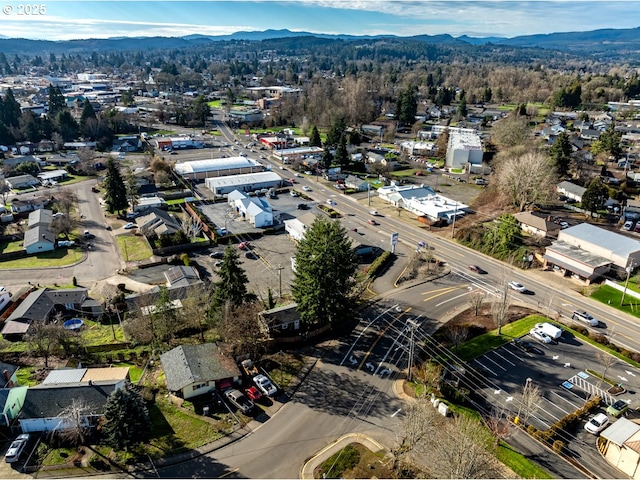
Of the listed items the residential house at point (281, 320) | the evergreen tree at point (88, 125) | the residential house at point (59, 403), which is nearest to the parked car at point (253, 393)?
the residential house at point (281, 320)

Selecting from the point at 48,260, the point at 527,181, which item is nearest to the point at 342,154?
the point at 527,181

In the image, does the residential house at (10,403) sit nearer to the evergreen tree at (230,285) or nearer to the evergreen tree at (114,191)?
the evergreen tree at (230,285)

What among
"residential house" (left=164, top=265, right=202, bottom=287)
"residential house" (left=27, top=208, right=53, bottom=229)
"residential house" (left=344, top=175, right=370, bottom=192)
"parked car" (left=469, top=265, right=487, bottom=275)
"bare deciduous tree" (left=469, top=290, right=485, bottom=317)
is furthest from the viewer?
"residential house" (left=344, top=175, right=370, bottom=192)

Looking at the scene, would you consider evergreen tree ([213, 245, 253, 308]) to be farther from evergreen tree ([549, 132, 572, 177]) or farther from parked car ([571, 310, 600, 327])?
evergreen tree ([549, 132, 572, 177])

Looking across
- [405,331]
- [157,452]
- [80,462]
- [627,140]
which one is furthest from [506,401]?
[627,140]

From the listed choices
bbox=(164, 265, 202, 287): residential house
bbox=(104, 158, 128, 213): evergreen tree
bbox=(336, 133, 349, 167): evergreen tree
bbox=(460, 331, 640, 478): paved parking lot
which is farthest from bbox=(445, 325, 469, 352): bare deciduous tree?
bbox=(336, 133, 349, 167): evergreen tree

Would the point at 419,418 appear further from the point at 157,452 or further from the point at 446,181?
the point at 446,181

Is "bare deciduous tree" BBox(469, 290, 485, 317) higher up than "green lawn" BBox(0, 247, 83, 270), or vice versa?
"bare deciduous tree" BBox(469, 290, 485, 317)
